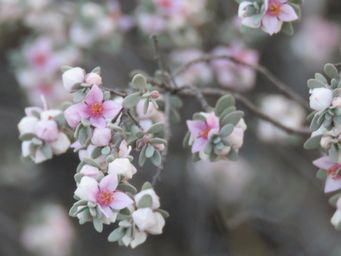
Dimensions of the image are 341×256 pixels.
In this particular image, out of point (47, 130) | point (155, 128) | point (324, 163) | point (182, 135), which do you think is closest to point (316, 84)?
point (324, 163)

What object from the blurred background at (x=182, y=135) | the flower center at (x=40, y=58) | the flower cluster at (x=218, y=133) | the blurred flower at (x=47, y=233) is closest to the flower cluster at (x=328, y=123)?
the flower cluster at (x=218, y=133)

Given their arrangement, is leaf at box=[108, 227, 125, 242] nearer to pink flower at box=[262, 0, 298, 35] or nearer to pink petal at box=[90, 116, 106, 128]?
pink petal at box=[90, 116, 106, 128]

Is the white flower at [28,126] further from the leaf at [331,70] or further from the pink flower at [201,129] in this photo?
the leaf at [331,70]

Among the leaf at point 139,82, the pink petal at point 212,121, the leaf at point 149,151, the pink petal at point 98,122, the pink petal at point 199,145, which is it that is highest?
the leaf at point 139,82

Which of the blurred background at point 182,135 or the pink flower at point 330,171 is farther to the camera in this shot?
the blurred background at point 182,135

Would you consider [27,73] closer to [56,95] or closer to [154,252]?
[56,95]

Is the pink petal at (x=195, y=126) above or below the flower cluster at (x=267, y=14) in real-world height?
below

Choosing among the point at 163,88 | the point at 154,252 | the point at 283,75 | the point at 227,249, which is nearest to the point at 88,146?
the point at 163,88
